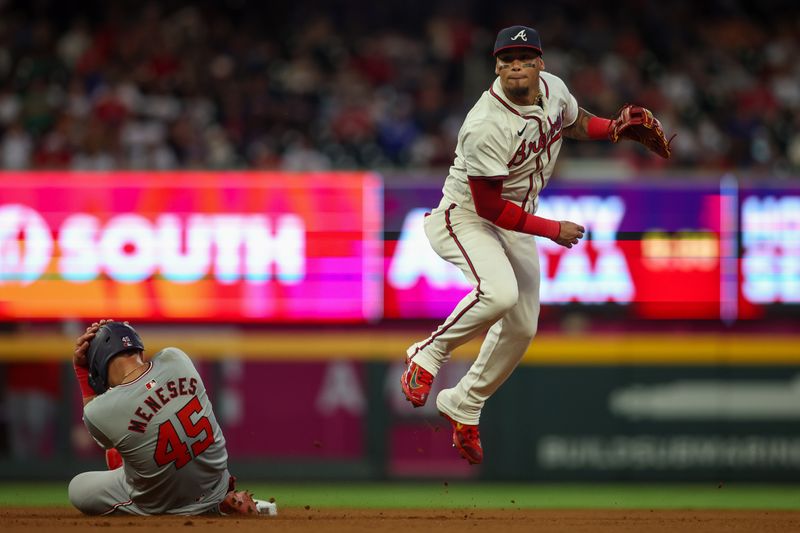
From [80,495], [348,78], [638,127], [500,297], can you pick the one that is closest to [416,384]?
[500,297]

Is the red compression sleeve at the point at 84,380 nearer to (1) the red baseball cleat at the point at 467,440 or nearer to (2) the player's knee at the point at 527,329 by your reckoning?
(1) the red baseball cleat at the point at 467,440

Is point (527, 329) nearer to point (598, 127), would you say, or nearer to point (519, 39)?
point (598, 127)

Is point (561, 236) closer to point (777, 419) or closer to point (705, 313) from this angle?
point (705, 313)

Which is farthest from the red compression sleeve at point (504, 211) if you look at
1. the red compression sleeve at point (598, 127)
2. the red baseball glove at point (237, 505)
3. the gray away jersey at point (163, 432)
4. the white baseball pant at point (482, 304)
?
the red baseball glove at point (237, 505)

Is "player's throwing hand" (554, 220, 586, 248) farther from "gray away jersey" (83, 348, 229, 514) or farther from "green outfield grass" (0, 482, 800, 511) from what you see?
"green outfield grass" (0, 482, 800, 511)

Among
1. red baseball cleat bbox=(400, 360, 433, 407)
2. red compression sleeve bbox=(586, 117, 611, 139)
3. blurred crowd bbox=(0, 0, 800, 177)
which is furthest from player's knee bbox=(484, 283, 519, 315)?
blurred crowd bbox=(0, 0, 800, 177)
